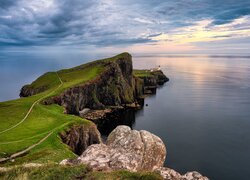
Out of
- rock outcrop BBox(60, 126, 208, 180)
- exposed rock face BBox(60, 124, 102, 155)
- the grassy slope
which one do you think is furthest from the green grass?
exposed rock face BBox(60, 124, 102, 155)

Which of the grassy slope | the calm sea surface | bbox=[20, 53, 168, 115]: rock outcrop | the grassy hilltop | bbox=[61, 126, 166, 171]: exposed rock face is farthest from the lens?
bbox=[20, 53, 168, 115]: rock outcrop

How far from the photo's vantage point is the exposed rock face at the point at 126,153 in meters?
23.1

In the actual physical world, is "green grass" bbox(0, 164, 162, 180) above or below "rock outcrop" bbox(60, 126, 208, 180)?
above

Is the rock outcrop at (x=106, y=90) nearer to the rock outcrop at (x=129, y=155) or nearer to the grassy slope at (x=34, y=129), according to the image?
the grassy slope at (x=34, y=129)

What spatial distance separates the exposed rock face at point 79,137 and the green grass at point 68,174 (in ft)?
121

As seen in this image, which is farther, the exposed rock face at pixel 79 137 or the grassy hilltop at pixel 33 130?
the exposed rock face at pixel 79 137

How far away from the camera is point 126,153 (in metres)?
26.1

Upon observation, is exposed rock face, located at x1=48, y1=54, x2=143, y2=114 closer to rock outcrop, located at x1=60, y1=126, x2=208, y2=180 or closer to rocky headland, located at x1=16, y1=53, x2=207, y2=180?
rocky headland, located at x1=16, y1=53, x2=207, y2=180

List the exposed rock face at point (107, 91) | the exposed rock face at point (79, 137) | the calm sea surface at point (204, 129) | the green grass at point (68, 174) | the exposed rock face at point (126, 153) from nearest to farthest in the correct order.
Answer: the green grass at point (68, 174), the exposed rock face at point (126, 153), the exposed rock face at point (79, 137), the calm sea surface at point (204, 129), the exposed rock face at point (107, 91)

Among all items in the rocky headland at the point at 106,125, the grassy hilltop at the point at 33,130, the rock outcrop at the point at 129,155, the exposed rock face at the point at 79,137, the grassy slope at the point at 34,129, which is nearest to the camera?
the rock outcrop at the point at 129,155

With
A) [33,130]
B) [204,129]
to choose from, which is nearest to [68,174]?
[33,130]

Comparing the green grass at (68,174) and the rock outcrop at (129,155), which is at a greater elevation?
the green grass at (68,174)

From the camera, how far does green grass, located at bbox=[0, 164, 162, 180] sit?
63.4 feet

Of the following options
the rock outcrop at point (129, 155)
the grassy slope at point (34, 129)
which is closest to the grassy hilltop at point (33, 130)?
the grassy slope at point (34, 129)
